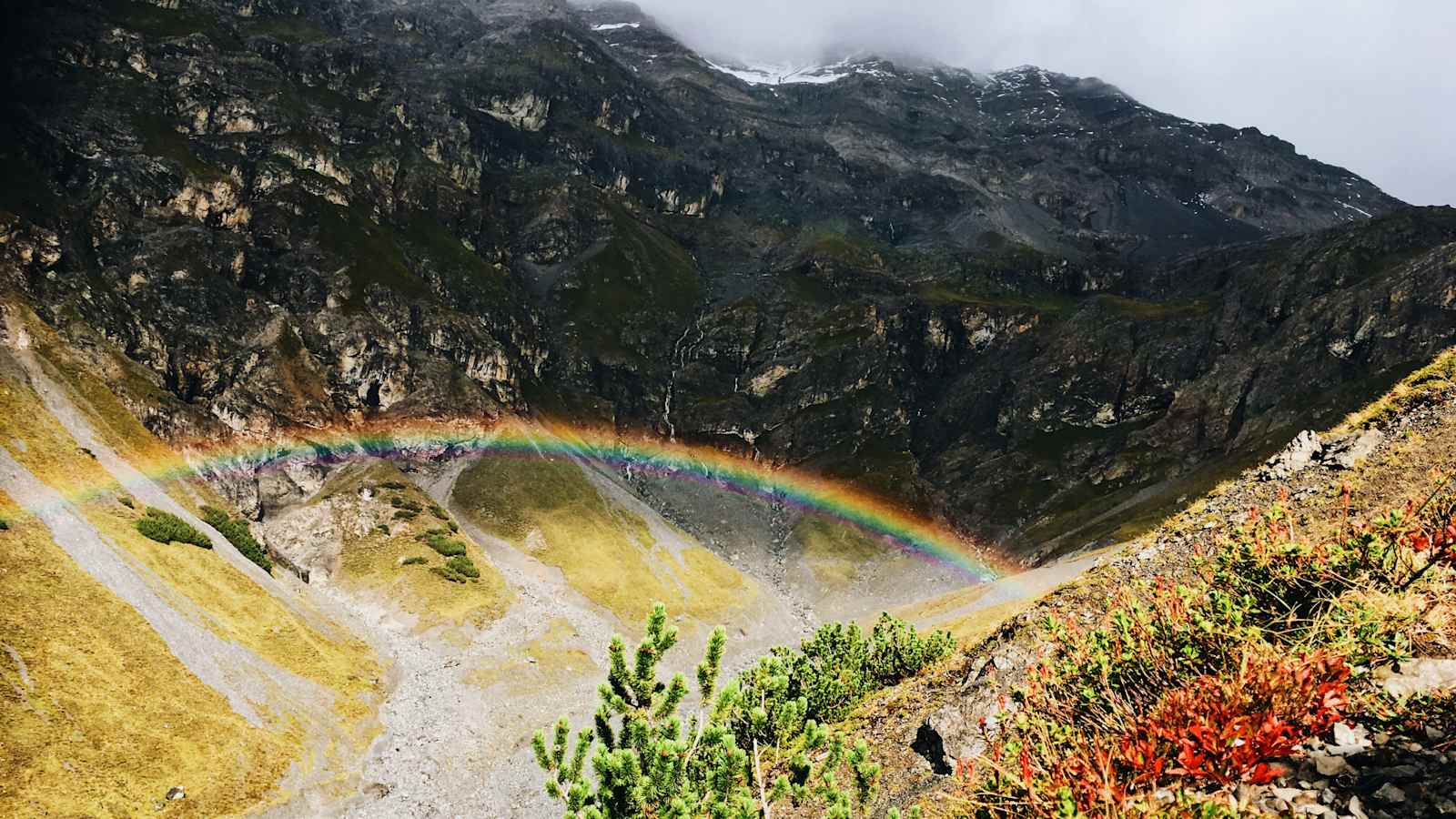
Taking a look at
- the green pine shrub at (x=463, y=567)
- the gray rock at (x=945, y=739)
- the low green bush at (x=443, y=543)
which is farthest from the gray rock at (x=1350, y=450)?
the low green bush at (x=443, y=543)

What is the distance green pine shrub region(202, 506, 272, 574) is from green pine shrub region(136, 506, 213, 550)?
9711mm

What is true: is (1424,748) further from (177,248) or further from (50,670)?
(177,248)

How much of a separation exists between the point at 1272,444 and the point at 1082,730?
169 m

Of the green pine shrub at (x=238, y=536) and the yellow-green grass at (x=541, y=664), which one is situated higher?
the green pine shrub at (x=238, y=536)

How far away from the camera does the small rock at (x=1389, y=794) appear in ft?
16.2

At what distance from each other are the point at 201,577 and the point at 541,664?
38275mm

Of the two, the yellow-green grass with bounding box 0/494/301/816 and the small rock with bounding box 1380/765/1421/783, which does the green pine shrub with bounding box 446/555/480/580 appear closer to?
the yellow-green grass with bounding box 0/494/301/816

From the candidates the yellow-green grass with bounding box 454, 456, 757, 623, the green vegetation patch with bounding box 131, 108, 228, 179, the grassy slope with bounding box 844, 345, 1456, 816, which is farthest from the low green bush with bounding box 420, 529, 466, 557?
the green vegetation patch with bounding box 131, 108, 228, 179

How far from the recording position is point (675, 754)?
40.3 ft

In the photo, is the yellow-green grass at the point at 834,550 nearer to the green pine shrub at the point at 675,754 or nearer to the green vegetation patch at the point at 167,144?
the green pine shrub at the point at 675,754

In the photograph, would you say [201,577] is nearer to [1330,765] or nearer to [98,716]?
[98,716]

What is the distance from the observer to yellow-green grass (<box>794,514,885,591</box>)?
15462 centimetres

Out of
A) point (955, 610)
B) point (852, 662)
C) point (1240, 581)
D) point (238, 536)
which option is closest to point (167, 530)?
point (238, 536)

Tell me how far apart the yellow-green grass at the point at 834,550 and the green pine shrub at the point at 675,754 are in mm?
142609
